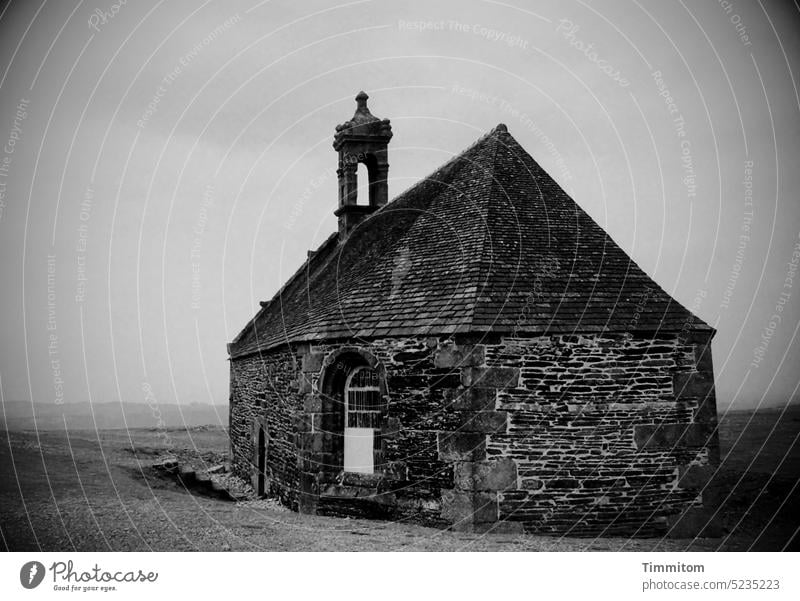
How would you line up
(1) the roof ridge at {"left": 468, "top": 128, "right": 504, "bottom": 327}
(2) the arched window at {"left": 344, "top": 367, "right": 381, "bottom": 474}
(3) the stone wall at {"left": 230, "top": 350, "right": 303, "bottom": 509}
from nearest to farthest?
(1) the roof ridge at {"left": 468, "top": 128, "right": 504, "bottom": 327} < (2) the arched window at {"left": 344, "top": 367, "right": 381, "bottom": 474} < (3) the stone wall at {"left": 230, "top": 350, "right": 303, "bottom": 509}

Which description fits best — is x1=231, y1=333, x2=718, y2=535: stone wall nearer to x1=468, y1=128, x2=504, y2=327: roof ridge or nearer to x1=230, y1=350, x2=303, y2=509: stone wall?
x1=468, y1=128, x2=504, y2=327: roof ridge

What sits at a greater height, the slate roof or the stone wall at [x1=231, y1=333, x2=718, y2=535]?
the slate roof

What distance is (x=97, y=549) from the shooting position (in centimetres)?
773

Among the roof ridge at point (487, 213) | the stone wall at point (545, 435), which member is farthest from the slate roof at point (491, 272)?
the stone wall at point (545, 435)

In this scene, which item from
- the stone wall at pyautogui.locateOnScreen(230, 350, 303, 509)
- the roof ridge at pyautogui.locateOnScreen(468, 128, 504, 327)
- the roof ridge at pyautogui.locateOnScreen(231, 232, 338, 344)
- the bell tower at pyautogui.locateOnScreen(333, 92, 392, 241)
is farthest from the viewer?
the roof ridge at pyautogui.locateOnScreen(231, 232, 338, 344)

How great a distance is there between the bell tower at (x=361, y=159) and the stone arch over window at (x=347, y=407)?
799 cm

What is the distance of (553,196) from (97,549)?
1059cm

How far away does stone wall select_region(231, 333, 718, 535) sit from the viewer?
9.50 meters

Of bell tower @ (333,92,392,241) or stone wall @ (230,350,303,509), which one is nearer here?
stone wall @ (230,350,303,509)

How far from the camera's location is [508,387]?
9719mm

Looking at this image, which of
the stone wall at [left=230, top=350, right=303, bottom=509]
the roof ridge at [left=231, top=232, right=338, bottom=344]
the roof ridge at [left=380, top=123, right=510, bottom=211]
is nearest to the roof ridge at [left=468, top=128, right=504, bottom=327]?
the roof ridge at [left=380, top=123, right=510, bottom=211]

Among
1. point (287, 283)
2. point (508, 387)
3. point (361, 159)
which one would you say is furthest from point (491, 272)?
point (287, 283)

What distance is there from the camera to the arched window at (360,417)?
11125 millimetres

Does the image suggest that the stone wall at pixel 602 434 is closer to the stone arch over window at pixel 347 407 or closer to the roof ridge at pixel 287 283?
the stone arch over window at pixel 347 407
